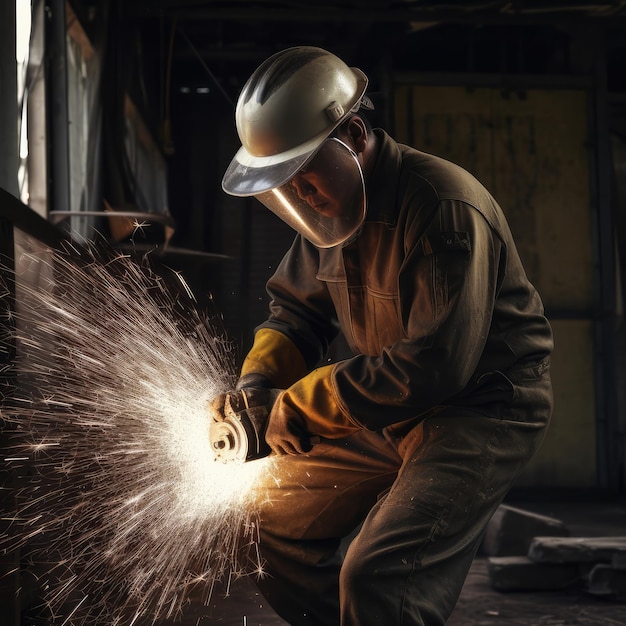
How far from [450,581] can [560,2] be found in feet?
18.3

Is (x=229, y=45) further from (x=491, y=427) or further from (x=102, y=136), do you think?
(x=491, y=427)

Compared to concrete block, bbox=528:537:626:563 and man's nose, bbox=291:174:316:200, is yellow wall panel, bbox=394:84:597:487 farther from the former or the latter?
man's nose, bbox=291:174:316:200

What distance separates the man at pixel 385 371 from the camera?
82.0 inches

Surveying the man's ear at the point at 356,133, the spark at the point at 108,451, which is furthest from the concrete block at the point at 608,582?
the man's ear at the point at 356,133

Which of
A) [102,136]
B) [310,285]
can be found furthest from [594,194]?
[310,285]

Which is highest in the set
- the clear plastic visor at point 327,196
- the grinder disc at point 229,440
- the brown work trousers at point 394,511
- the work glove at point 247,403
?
the clear plastic visor at point 327,196

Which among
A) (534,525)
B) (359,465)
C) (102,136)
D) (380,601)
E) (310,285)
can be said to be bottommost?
(534,525)

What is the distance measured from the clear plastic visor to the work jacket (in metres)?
0.05

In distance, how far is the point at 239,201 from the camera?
916cm

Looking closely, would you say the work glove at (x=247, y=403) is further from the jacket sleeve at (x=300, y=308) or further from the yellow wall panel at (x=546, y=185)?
the yellow wall panel at (x=546, y=185)

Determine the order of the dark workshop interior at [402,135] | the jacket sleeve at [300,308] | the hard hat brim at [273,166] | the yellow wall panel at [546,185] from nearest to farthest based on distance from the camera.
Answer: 1. the hard hat brim at [273,166]
2. the jacket sleeve at [300,308]
3. the dark workshop interior at [402,135]
4. the yellow wall panel at [546,185]

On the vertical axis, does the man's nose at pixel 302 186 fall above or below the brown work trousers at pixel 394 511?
above

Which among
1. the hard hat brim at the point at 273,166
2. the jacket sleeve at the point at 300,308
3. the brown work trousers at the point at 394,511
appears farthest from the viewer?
the jacket sleeve at the point at 300,308

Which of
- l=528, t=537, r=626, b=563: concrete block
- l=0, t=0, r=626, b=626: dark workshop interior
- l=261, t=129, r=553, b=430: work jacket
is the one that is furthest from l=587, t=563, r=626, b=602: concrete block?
l=261, t=129, r=553, b=430: work jacket
